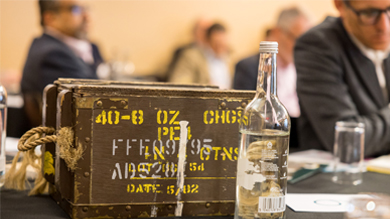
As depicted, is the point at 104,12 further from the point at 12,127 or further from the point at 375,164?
the point at 375,164

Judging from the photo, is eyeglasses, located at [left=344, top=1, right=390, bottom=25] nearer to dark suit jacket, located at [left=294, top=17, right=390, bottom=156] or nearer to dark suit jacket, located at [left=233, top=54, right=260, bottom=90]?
dark suit jacket, located at [left=294, top=17, right=390, bottom=156]

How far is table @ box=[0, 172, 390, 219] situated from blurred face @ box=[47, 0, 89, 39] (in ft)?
7.23

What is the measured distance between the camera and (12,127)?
2.20m

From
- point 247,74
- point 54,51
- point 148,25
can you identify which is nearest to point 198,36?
point 148,25

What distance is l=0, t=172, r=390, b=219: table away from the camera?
0.71 m

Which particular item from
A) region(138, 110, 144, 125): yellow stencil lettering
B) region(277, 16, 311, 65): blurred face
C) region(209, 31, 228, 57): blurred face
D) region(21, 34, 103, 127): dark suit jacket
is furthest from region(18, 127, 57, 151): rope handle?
region(209, 31, 228, 57): blurred face

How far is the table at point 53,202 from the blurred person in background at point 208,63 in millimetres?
3782

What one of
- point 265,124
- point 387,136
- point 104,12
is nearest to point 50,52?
point 387,136

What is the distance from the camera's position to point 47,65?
2531 mm

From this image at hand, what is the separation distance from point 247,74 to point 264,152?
2.65 metres

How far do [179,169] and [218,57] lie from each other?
4692 mm

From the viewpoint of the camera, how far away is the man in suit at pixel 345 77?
1.53m

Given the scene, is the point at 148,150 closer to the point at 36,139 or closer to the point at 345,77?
the point at 36,139

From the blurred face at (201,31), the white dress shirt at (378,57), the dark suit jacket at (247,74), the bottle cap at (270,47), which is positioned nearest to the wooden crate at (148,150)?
the bottle cap at (270,47)
